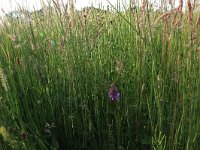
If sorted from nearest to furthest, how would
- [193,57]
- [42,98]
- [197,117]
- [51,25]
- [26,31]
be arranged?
[197,117] → [193,57] → [42,98] → [26,31] → [51,25]

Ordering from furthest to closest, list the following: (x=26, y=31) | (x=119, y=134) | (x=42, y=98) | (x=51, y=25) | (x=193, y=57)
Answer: (x=51, y=25) < (x=26, y=31) < (x=42, y=98) < (x=119, y=134) < (x=193, y=57)

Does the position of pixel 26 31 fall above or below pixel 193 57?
above

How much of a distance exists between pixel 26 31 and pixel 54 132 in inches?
27.5

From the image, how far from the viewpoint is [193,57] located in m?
1.25

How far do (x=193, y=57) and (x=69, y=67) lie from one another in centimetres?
59

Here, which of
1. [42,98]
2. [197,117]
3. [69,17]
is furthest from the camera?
[69,17]

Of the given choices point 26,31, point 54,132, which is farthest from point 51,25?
point 54,132

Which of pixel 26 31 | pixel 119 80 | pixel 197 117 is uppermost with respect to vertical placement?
pixel 26 31

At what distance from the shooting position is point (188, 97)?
1186mm

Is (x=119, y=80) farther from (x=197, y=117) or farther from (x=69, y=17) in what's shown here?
(x=197, y=117)

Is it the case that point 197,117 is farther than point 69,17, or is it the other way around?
point 69,17

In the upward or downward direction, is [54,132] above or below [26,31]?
below

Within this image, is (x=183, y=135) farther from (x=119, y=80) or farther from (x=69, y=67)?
(x=69, y=67)

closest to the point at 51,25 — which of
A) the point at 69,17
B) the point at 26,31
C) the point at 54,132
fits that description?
the point at 26,31
